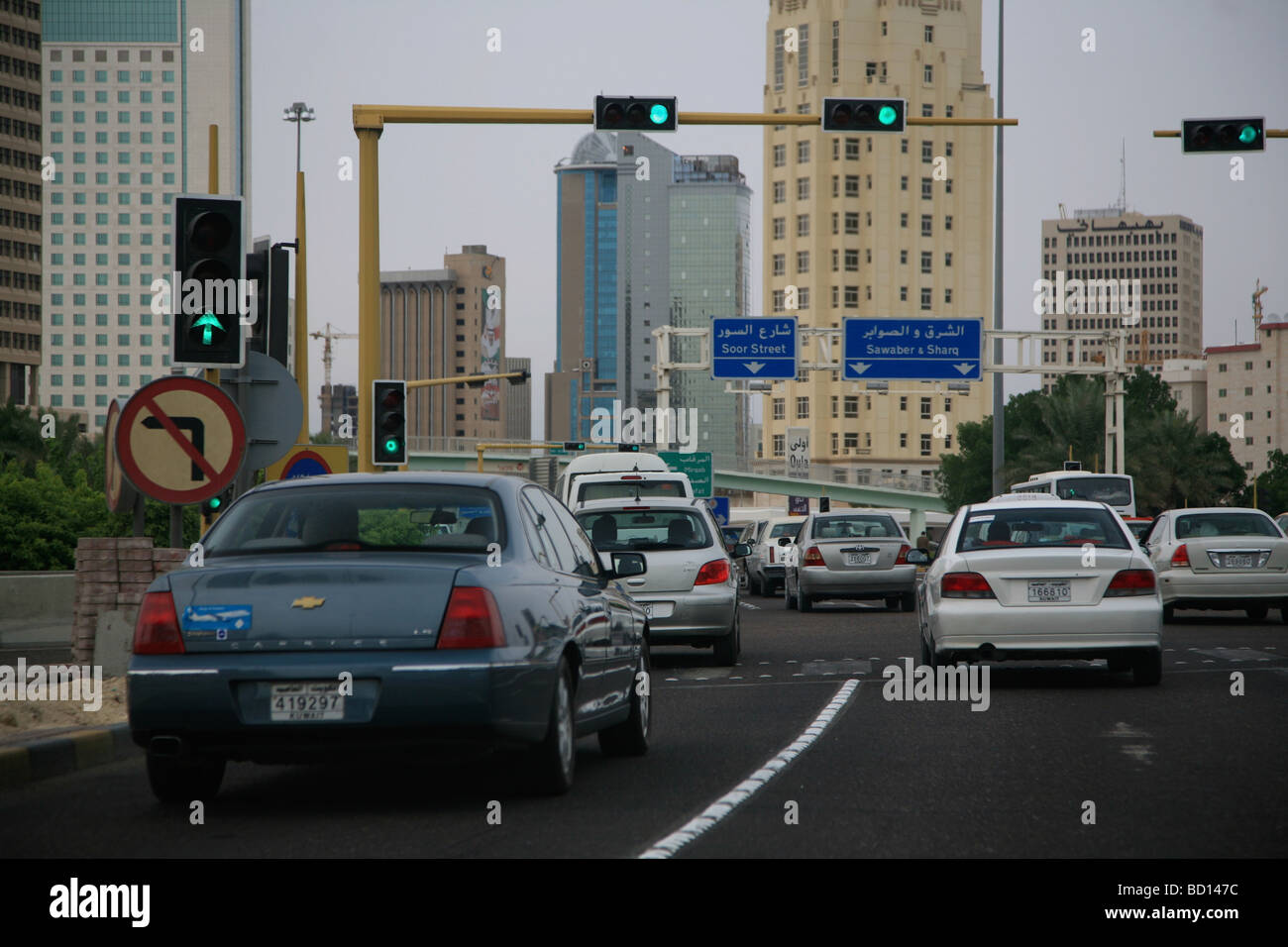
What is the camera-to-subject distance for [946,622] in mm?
14461

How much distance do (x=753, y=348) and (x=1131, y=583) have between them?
3568 cm

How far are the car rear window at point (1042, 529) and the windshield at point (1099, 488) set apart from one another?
3772cm

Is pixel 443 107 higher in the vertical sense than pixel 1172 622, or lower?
higher

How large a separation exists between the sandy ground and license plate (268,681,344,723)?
3.06 m

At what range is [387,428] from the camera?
22078 mm

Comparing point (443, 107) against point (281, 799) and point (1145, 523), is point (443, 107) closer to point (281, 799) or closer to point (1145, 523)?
point (281, 799)

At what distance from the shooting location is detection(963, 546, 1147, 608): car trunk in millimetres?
14250

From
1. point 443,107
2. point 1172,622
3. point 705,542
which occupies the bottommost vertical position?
point 1172,622

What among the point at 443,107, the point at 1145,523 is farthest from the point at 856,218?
the point at 443,107

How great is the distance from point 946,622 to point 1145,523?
82.1ft

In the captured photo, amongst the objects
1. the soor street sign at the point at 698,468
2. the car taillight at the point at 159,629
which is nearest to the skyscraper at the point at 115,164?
the soor street sign at the point at 698,468

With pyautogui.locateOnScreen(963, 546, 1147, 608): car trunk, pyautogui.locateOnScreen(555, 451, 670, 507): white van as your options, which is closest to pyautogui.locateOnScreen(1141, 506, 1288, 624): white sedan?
pyautogui.locateOnScreen(555, 451, 670, 507): white van

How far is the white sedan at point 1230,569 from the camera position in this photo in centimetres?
2383
